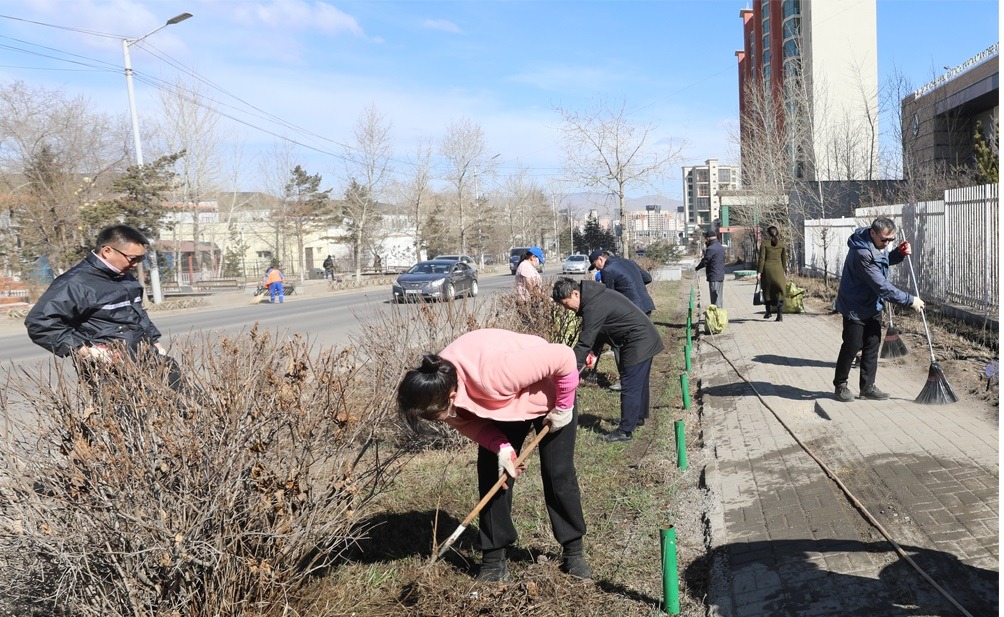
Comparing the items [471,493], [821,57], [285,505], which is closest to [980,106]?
[821,57]

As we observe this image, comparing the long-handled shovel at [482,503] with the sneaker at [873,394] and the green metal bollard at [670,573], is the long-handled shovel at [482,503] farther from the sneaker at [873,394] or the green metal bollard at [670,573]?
the sneaker at [873,394]

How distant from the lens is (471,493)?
524cm

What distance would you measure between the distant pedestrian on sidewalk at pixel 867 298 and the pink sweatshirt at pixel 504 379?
159 inches

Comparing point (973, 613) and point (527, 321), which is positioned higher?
point (527, 321)

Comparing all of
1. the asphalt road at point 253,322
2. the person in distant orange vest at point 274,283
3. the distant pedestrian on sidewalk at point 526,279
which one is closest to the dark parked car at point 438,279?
the asphalt road at point 253,322

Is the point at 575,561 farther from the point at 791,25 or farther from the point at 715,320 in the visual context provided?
the point at 791,25

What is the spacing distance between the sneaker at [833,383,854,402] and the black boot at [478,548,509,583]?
4391 mm

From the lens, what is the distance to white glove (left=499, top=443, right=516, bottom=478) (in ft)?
11.9

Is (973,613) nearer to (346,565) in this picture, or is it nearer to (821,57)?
(346,565)

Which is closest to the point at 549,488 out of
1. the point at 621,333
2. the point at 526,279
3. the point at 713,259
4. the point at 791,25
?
the point at 621,333

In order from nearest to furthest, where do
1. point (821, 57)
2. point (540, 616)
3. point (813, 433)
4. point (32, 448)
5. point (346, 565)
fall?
point (32, 448) → point (540, 616) → point (346, 565) → point (813, 433) → point (821, 57)

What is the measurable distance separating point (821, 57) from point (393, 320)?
4641 centimetres

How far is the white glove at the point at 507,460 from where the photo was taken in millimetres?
3623

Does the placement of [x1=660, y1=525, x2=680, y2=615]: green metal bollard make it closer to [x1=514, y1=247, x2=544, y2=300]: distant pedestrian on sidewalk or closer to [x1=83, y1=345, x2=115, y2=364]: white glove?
[x1=83, y1=345, x2=115, y2=364]: white glove
